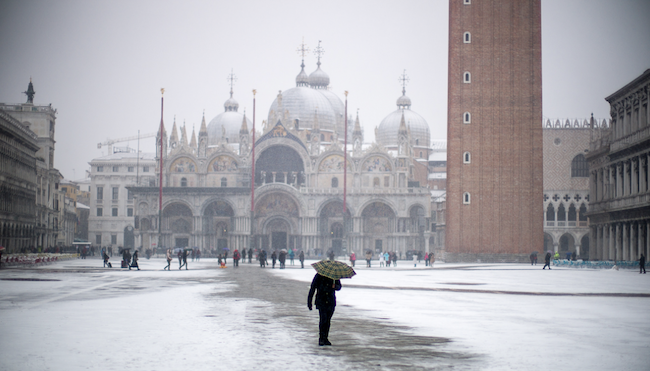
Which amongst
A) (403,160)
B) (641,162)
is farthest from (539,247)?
(403,160)

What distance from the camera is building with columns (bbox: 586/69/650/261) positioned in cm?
4672

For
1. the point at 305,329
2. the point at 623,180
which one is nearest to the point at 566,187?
the point at 623,180

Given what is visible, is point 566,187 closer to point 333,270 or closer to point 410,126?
point 410,126

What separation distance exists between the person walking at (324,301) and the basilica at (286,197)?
62.0 metres

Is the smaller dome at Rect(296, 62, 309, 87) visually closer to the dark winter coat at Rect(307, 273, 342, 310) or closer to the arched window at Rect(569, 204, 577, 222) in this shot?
the arched window at Rect(569, 204, 577, 222)

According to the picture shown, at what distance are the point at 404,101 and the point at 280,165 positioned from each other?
3152 centimetres

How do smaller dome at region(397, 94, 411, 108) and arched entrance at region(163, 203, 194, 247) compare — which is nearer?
arched entrance at region(163, 203, 194, 247)

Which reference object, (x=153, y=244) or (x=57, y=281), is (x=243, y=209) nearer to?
(x=153, y=244)

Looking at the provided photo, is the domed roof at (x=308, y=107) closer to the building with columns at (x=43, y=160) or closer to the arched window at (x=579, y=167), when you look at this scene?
the building with columns at (x=43, y=160)

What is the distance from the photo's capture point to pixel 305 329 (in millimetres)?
14195

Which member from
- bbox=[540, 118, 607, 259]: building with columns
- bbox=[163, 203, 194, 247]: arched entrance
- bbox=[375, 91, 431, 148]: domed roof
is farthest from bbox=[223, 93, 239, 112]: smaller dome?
bbox=[540, 118, 607, 259]: building with columns

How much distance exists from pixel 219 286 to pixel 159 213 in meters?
49.5

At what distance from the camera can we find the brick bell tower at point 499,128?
56094 millimetres

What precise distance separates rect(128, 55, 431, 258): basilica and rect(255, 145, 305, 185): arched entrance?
0.10 m
